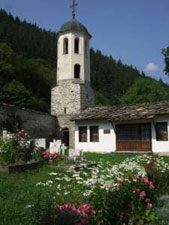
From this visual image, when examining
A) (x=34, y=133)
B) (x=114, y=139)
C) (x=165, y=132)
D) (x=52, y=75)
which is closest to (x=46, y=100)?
(x=52, y=75)

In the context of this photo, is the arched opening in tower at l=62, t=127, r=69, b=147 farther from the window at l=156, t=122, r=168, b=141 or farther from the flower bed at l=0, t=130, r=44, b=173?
the flower bed at l=0, t=130, r=44, b=173

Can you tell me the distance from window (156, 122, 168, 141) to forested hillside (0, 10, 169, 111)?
21.5 metres

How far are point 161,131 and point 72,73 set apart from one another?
1067 cm

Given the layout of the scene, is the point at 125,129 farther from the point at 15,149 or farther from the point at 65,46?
the point at 65,46

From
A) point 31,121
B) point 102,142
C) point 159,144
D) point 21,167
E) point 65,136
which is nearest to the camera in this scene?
point 21,167

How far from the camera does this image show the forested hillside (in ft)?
108

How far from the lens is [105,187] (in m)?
3.68

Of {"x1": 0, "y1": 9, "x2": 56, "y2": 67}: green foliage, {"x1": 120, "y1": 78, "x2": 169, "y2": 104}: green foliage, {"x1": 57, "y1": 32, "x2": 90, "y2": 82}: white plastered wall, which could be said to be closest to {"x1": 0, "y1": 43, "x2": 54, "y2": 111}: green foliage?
{"x1": 0, "y1": 9, "x2": 56, "y2": 67}: green foliage

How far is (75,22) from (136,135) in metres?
14.0

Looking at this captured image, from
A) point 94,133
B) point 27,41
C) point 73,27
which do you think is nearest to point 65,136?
point 94,133

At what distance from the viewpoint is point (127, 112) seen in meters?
17.7

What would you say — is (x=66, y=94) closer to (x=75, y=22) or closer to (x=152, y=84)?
(x=75, y=22)

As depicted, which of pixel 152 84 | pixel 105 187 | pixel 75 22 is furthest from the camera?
pixel 152 84

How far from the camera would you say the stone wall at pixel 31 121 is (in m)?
15.8
